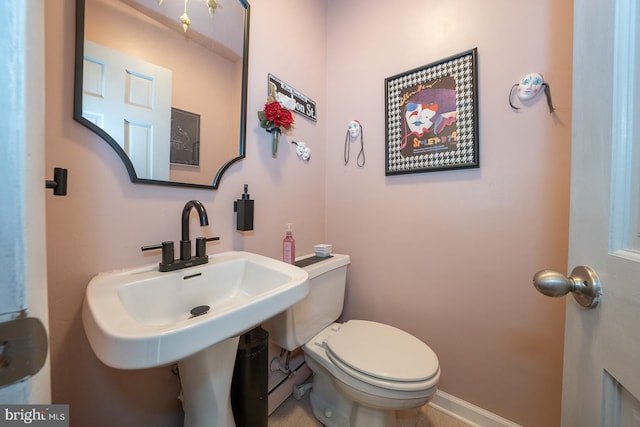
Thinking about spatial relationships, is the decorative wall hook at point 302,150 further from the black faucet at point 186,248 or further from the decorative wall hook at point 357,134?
the black faucet at point 186,248

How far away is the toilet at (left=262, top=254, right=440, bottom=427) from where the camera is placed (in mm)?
807

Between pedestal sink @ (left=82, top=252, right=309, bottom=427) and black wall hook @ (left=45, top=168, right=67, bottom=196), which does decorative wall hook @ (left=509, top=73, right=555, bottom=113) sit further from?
black wall hook @ (left=45, top=168, right=67, bottom=196)

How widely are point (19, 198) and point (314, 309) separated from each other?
1055 millimetres

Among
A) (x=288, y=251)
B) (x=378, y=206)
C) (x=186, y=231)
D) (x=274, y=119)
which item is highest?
(x=274, y=119)

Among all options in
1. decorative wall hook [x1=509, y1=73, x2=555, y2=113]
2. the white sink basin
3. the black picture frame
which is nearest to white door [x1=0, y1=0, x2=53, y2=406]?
the white sink basin

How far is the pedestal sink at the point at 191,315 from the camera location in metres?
0.41

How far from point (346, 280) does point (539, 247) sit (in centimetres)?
93

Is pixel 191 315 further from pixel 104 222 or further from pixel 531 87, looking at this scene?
pixel 531 87

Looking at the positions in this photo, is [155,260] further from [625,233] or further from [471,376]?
[471,376]

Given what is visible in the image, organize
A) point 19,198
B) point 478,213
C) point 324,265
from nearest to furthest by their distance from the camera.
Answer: point 19,198 < point 478,213 < point 324,265

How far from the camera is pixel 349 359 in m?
0.88

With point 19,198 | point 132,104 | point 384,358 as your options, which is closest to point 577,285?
point 384,358

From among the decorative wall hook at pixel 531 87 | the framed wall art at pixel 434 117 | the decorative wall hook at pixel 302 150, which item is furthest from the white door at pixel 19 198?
the decorative wall hook at pixel 531 87

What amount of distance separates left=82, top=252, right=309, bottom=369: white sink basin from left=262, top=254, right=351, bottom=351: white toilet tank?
29 cm
